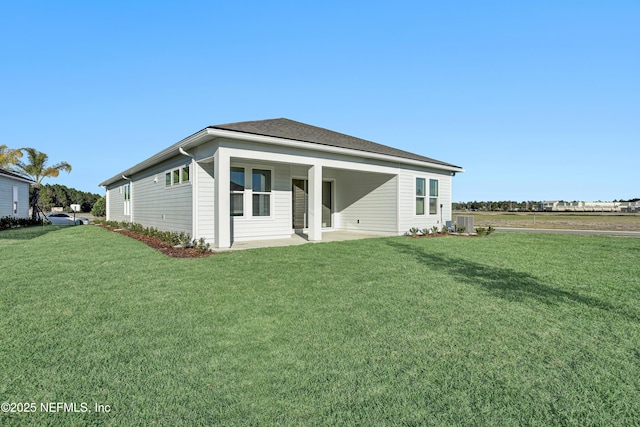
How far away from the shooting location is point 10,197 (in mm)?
19859

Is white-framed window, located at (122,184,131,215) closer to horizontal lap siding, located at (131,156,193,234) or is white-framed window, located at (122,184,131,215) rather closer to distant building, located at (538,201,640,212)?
horizontal lap siding, located at (131,156,193,234)

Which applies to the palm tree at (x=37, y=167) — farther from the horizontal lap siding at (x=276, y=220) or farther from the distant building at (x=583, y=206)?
the distant building at (x=583, y=206)

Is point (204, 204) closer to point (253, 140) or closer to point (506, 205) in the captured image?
point (253, 140)

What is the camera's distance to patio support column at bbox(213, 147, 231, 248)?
830cm

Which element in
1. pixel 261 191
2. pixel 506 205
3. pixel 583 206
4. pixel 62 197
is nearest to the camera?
pixel 261 191

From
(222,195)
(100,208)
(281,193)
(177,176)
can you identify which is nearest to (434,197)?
(281,193)

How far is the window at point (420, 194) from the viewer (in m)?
13.8

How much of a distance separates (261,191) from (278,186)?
67 cm

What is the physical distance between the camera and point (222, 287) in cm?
481

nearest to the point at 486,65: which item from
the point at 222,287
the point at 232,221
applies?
the point at 232,221

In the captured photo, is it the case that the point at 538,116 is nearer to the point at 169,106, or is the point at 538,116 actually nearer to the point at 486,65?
the point at 486,65

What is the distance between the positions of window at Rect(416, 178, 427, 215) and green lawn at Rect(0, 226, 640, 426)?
8.10 metres

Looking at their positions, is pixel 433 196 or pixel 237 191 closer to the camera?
pixel 237 191

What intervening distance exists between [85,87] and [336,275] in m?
14.1
